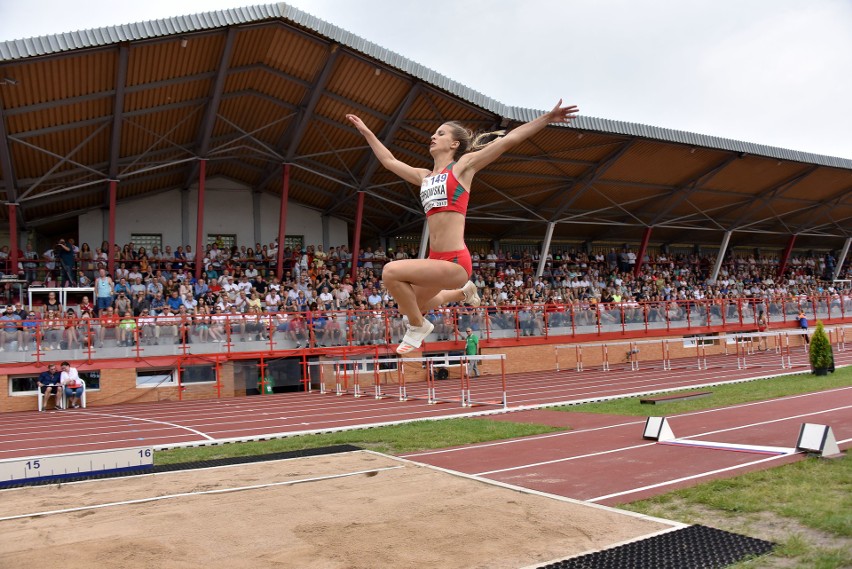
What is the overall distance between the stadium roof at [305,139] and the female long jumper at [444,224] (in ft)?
53.6

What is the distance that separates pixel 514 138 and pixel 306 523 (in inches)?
128

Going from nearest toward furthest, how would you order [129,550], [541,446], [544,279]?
1. [129,550]
2. [541,446]
3. [544,279]

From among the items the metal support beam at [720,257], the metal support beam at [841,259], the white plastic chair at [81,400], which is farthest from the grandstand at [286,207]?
the metal support beam at [841,259]

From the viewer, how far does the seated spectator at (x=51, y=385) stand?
1752 cm

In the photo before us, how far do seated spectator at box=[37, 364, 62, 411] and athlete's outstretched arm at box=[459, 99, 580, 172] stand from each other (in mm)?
15914

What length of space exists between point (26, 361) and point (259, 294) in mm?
7831

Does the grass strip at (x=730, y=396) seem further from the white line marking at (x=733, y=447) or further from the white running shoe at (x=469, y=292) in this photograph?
the white running shoe at (x=469, y=292)

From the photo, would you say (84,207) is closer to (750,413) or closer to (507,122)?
(507,122)

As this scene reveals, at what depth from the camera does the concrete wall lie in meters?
29.9

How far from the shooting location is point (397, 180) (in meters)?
29.3

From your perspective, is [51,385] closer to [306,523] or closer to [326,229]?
[306,523]

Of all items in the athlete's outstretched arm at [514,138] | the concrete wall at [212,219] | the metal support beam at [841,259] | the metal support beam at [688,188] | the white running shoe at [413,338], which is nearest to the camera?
the athlete's outstretched arm at [514,138]

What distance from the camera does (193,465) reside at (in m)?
8.28

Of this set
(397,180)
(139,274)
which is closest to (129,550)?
(139,274)
